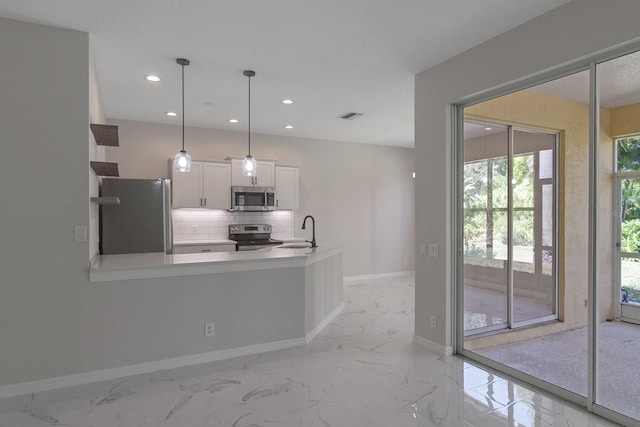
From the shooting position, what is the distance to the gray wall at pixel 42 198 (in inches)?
109

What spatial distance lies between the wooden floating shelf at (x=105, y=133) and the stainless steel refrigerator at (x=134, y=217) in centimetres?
65

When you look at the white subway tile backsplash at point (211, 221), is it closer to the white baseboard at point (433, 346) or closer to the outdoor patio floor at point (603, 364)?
the white baseboard at point (433, 346)

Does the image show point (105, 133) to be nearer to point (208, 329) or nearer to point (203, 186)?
point (208, 329)

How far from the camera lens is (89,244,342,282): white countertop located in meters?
3.06

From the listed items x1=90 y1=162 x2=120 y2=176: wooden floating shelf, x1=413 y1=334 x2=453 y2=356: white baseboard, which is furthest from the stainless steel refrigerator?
x1=413 y1=334 x2=453 y2=356: white baseboard

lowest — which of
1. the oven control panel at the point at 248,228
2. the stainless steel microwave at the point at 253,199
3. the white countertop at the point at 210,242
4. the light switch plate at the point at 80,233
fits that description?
the white countertop at the point at 210,242

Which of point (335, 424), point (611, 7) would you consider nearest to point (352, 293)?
point (335, 424)

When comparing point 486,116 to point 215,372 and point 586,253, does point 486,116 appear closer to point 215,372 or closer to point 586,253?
point 586,253

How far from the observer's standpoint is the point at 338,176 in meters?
7.31

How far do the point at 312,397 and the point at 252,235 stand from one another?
392cm

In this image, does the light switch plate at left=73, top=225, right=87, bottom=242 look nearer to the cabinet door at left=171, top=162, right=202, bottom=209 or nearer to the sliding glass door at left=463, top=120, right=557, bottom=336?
the cabinet door at left=171, top=162, right=202, bottom=209

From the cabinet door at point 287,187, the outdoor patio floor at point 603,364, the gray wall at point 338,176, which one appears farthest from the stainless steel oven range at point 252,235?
the outdoor patio floor at point 603,364

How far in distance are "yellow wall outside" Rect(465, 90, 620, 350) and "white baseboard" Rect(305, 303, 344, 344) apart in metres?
1.58

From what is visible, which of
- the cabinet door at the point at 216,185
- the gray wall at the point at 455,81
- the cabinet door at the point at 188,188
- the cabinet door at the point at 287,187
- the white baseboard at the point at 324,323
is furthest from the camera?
the cabinet door at the point at 287,187
